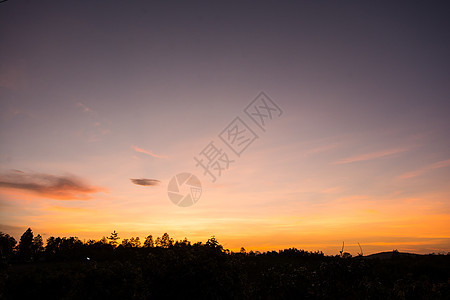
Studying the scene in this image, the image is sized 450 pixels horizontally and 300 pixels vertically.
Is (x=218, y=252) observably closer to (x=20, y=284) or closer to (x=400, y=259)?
(x=20, y=284)

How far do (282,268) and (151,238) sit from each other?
7351 inches

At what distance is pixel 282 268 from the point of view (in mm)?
24859

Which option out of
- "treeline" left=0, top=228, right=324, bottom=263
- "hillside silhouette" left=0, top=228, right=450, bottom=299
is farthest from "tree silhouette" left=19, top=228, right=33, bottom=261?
"hillside silhouette" left=0, top=228, right=450, bottom=299

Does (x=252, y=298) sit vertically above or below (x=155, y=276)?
below

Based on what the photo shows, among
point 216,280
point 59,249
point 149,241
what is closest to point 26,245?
point 59,249

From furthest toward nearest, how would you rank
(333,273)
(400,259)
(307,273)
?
1. (400,259)
2. (307,273)
3. (333,273)

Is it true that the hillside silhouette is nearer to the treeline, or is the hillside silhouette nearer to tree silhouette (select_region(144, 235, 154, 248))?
the treeline

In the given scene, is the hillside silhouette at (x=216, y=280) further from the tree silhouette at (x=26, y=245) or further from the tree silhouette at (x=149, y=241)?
the tree silhouette at (x=149, y=241)

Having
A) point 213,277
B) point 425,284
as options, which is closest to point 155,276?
point 213,277

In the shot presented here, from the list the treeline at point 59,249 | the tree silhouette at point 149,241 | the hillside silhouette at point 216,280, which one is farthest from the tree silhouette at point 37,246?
the hillside silhouette at point 216,280

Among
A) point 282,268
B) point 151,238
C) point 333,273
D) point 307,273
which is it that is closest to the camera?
point 333,273

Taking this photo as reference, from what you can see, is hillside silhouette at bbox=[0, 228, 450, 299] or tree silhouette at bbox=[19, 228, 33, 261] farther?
tree silhouette at bbox=[19, 228, 33, 261]

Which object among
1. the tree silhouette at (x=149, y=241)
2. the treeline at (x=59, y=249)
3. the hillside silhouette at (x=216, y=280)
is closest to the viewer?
the hillside silhouette at (x=216, y=280)

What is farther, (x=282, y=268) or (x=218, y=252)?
(x=282, y=268)
